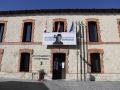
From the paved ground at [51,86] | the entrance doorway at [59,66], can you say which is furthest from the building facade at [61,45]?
the paved ground at [51,86]

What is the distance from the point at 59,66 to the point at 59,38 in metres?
2.70

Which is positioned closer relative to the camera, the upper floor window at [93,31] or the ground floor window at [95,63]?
the ground floor window at [95,63]

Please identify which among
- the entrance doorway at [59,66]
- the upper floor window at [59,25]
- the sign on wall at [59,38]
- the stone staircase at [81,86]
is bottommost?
the stone staircase at [81,86]

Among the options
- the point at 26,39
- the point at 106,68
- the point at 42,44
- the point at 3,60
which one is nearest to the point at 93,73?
the point at 106,68

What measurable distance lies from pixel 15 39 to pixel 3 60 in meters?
2.37

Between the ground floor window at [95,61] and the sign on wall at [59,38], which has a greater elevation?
the sign on wall at [59,38]

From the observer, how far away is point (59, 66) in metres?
18.6

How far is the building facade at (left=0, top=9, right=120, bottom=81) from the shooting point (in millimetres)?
18061

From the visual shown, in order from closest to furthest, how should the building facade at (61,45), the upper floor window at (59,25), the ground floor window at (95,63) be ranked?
the building facade at (61,45) → the ground floor window at (95,63) → the upper floor window at (59,25)

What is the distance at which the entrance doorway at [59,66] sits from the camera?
1842cm

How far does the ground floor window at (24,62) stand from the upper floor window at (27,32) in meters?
1.58

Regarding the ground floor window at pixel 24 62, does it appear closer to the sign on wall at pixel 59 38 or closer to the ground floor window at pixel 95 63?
the sign on wall at pixel 59 38

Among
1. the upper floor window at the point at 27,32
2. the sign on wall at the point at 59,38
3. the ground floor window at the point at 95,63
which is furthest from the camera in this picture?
the upper floor window at the point at 27,32

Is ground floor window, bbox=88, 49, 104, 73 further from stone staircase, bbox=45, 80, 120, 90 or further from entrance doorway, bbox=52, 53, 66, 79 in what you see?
stone staircase, bbox=45, 80, 120, 90
